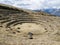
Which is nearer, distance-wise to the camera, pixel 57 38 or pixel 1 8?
pixel 57 38

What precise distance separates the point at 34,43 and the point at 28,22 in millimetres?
16752

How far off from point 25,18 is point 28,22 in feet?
4.03

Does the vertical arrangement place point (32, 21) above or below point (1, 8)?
below

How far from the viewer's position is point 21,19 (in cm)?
3300

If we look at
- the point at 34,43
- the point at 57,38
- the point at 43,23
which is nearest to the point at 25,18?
the point at 43,23

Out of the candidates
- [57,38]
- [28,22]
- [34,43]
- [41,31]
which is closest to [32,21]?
[28,22]

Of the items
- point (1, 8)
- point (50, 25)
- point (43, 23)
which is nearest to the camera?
point (50, 25)

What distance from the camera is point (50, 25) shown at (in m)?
29.7

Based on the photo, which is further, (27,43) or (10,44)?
(27,43)

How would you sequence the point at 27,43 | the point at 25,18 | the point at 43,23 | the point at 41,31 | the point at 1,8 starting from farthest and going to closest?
the point at 1,8 < the point at 25,18 < the point at 43,23 < the point at 41,31 < the point at 27,43

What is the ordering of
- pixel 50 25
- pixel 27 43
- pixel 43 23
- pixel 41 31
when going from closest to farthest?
pixel 27 43 → pixel 41 31 → pixel 50 25 → pixel 43 23

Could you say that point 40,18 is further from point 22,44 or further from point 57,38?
point 22,44

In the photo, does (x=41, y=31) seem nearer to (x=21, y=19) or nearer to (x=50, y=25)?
(x=50, y=25)

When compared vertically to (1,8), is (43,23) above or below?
below
